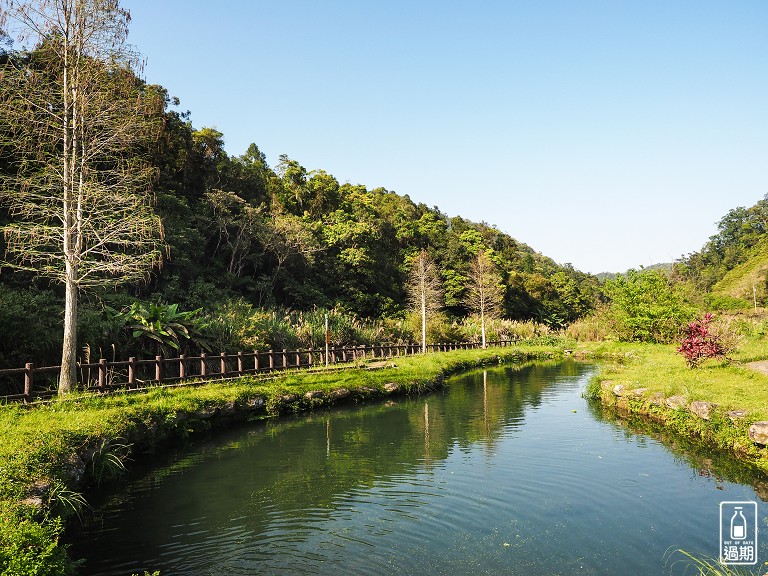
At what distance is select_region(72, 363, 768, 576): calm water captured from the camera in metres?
7.44

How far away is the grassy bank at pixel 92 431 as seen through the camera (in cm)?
624

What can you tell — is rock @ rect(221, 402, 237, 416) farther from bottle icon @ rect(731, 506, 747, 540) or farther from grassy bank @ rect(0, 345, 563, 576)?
bottle icon @ rect(731, 506, 747, 540)

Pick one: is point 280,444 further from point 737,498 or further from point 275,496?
point 737,498

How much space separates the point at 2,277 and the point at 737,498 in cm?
2562

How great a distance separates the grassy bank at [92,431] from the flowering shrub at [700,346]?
1123 cm

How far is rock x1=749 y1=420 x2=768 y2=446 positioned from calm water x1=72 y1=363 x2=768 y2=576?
823mm

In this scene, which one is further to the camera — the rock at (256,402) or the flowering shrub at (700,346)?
the flowering shrub at (700,346)

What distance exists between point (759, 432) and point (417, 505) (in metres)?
7.57

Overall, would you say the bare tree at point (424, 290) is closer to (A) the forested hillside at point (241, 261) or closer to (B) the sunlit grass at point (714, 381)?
(A) the forested hillside at point (241, 261)

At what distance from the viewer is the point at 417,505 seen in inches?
377

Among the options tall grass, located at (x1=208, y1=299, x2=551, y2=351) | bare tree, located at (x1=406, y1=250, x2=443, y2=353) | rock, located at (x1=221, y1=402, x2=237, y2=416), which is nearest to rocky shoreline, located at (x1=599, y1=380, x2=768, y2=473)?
rock, located at (x1=221, y1=402, x2=237, y2=416)

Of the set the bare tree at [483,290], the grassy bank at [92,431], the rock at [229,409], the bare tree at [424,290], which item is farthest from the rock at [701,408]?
the bare tree at [483,290]

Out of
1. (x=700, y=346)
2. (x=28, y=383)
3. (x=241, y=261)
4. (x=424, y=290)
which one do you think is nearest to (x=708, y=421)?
(x=700, y=346)

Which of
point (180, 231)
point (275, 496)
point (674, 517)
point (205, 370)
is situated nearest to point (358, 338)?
point (180, 231)
